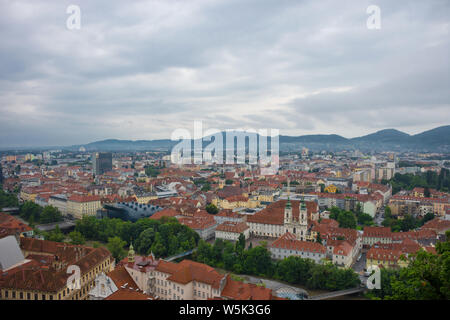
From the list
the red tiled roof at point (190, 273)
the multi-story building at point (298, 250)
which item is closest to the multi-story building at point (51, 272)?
the red tiled roof at point (190, 273)

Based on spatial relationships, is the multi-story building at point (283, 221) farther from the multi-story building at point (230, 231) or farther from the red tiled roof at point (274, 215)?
the multi-story building at point (230, 231)

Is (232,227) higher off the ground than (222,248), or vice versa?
(232,227)

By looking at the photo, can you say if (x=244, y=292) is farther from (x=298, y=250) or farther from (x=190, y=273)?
(x=298, y=250)

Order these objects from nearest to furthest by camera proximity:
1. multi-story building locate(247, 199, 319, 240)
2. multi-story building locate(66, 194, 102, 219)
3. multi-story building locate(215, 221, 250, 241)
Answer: multi-story building locate(215, 221, 250, 241), multi-story building locate(247, 199, 319, 240), multi-story building locate(66, 194, 102, 219)

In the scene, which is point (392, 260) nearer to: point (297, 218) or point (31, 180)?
point (297, 218)

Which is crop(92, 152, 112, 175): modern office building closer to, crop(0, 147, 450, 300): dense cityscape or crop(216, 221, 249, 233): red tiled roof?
crop(0, 147, 450, 300): dense cityscape

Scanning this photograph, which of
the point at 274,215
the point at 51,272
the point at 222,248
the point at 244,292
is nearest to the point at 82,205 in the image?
the point at 222,248

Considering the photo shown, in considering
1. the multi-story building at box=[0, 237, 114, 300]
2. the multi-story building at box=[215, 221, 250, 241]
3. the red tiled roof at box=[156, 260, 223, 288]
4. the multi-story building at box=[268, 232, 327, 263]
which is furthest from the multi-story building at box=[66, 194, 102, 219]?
the red tiled roof at box=[156, 260, 223, 288]

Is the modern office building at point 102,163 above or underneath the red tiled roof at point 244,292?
above

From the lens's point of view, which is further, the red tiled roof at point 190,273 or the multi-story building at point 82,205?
the multi-story building at point 82,205

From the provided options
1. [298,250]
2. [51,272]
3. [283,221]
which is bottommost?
[298,250]

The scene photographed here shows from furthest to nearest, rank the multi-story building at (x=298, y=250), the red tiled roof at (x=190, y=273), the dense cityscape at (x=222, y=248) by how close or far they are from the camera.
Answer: the multi-story building at (x=298, y=250) < the red tiled roof at (x=190, y=273) < the dense cityscape at (x=222, y=248)
